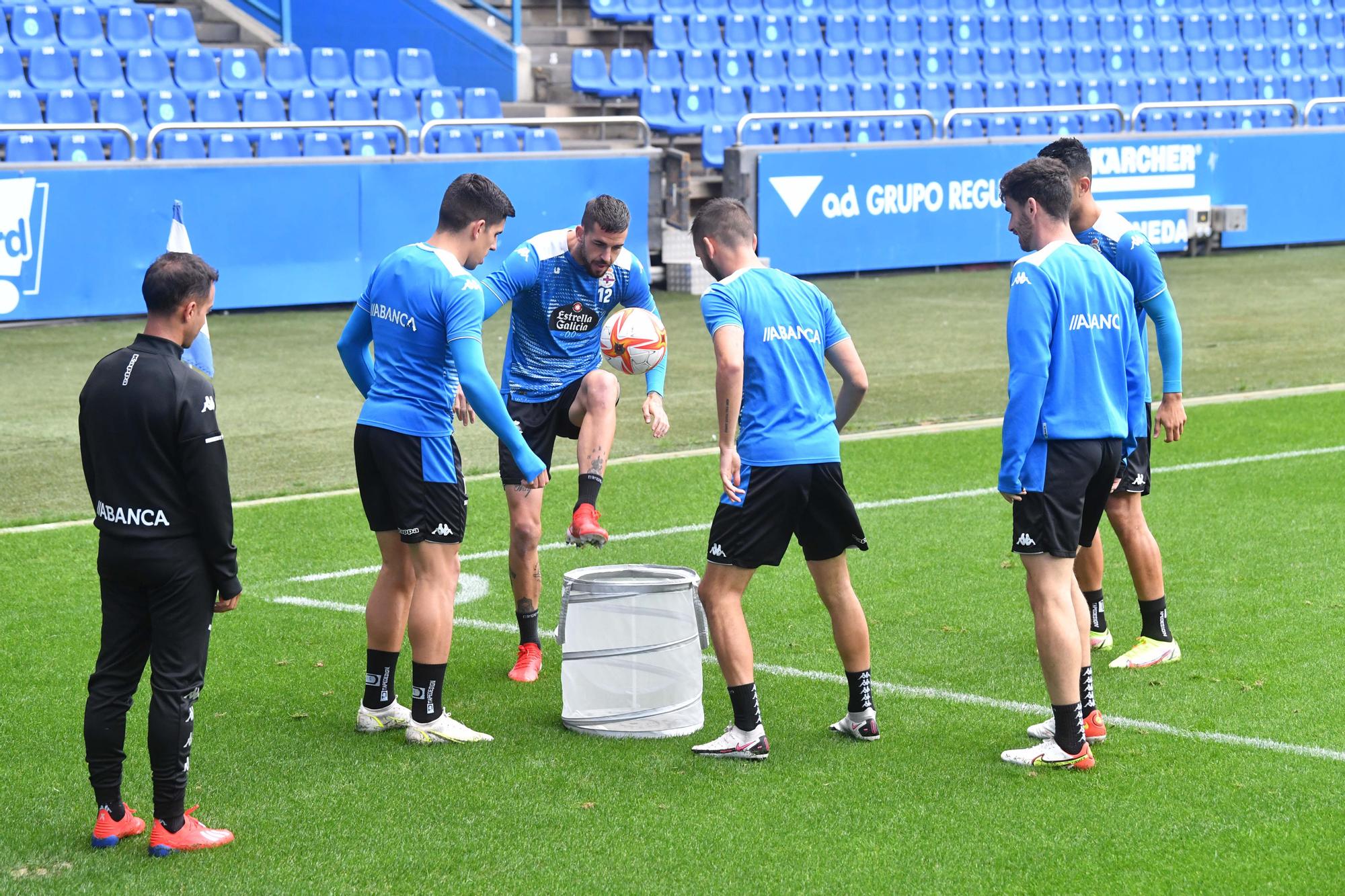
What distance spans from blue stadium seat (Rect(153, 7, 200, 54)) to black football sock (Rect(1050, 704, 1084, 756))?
17625mm

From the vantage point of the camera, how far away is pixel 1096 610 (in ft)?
23.6

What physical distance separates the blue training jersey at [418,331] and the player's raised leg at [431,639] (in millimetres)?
480

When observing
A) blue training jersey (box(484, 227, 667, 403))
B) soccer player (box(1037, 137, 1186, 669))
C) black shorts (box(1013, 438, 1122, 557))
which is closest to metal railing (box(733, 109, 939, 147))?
blue training jersey (box(484, 227, 667, 403))

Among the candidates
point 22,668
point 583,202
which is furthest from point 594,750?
point 583,202

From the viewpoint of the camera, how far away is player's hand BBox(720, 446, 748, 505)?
5.59 meters

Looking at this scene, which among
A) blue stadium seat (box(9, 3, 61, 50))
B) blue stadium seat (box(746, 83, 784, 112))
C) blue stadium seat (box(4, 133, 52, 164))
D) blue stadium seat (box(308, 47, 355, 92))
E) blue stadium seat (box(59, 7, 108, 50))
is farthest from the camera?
blue stadium seat (box(746, 83, 784, 112))

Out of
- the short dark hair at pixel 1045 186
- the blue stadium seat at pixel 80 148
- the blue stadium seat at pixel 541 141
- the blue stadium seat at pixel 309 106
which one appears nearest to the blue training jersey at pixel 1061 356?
the short dark hair at pixel 1045 186

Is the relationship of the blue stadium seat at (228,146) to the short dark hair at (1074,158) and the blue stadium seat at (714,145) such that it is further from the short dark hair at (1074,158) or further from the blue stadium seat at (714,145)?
the short dark hair at (1074,158)

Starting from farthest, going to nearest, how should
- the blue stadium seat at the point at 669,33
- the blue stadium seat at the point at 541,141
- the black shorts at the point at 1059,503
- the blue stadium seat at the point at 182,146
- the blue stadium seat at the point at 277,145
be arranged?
the blue stadium seat at the point at 669,33 < the blue stadium seat at the point at 541,141 < the blue stadium seat at the point at 277,145 < the blue stadium seat at the point at 182,146 < the black shorts at the point at 1059,503

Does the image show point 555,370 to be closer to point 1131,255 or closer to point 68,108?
point 1131,255

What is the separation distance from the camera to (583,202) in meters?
18.6

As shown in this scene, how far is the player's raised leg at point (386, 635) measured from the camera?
20.2 ft

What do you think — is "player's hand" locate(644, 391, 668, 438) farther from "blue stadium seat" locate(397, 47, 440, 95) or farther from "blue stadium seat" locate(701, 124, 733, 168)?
"blue stadium seat" locate(397, 47, 440, 95)

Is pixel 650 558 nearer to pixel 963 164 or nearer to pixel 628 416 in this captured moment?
pixel 628 416
